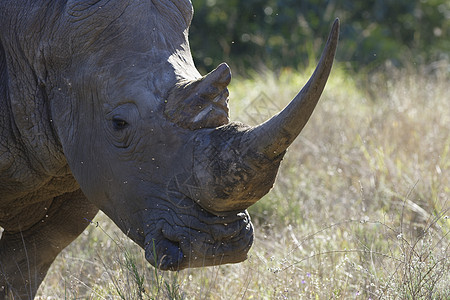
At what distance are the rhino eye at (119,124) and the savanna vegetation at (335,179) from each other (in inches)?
22.4

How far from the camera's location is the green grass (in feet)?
15.6

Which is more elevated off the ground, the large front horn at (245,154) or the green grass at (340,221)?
the large front horn at (245,154)

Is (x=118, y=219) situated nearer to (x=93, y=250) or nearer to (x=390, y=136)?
(x=93, y=250)

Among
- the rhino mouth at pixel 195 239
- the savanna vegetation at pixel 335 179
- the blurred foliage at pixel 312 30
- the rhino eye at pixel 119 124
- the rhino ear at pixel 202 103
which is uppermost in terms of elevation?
the rhino ear at pixel 202 103

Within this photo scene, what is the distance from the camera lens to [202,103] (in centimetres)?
409

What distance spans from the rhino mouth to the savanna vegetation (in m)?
0.35

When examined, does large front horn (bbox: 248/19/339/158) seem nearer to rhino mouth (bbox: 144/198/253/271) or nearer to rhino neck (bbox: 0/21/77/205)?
rhino mouth (bbox: 144/198/253/271)

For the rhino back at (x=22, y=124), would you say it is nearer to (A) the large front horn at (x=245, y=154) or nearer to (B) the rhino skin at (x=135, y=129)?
(B) the rhino skin at (x=135, y=129)

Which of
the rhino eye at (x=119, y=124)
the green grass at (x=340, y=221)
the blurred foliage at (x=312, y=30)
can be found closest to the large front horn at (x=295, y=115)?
the rhino eye at (x=119, y=124)

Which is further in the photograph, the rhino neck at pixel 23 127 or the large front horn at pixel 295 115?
the rhino neck at pixel 23 127

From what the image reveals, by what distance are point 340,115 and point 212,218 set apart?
527 cm

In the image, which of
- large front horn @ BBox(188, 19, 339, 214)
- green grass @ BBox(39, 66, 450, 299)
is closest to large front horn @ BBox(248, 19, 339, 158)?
large front horn @ BBox(188, 19, 339, 214)

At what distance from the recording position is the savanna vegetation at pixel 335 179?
4.87 meters

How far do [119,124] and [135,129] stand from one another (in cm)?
13
